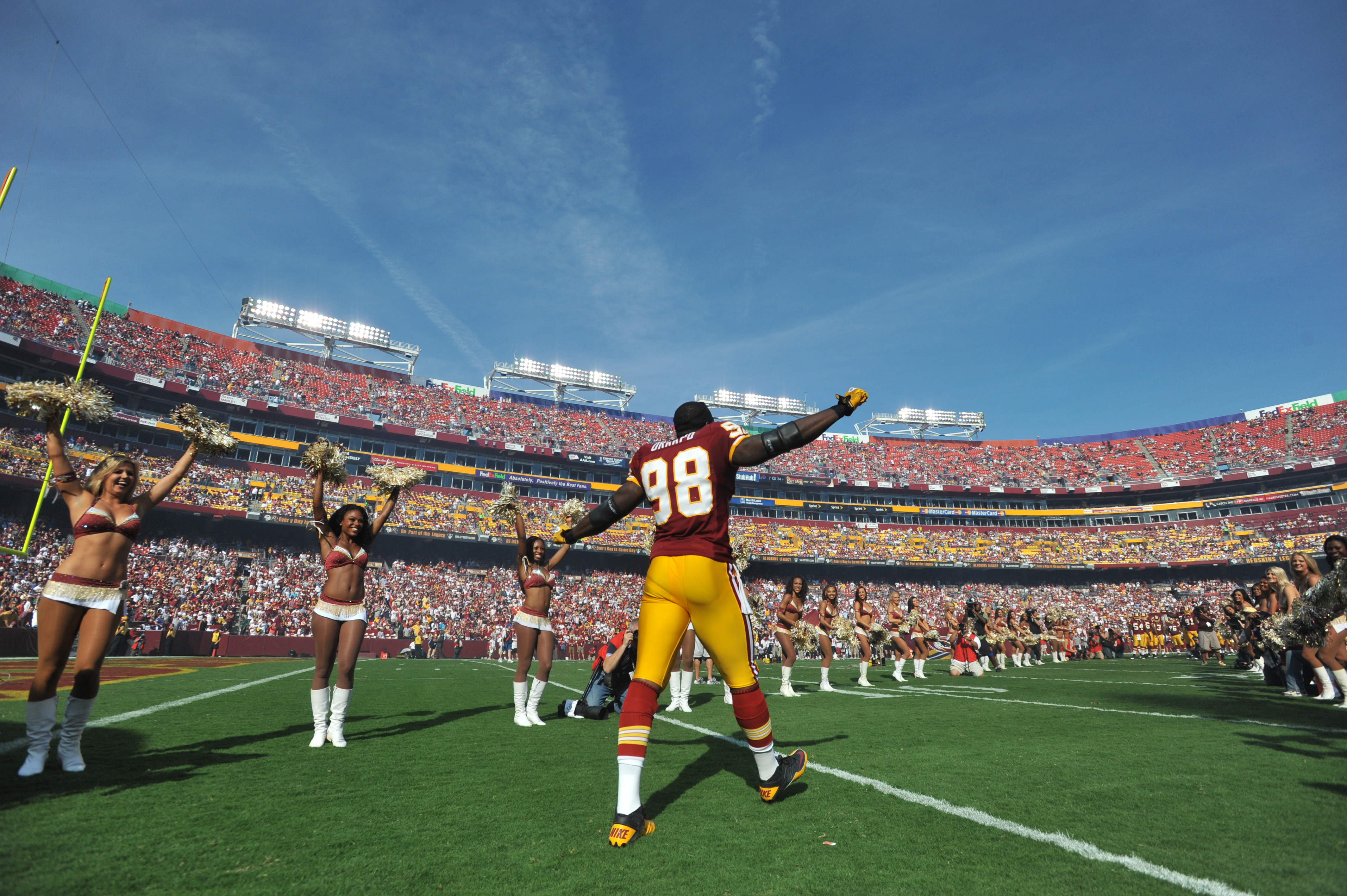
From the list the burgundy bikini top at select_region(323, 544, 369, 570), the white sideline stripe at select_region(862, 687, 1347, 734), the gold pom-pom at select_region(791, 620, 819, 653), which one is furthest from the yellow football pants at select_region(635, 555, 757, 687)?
the gold pom-pom at select_region(791, 620, 819, 653)

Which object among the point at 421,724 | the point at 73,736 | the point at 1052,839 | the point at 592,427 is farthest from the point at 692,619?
the point at 592,427

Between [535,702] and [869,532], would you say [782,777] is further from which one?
[869,532]

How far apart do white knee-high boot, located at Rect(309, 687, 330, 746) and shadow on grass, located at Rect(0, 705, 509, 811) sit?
13 cm

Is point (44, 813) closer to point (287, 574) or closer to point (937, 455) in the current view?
point (287, 574)

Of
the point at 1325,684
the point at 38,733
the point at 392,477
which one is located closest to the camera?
the point at 38,733

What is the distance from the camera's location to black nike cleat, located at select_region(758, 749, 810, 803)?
13.6 feet

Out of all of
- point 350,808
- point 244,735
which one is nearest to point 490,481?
point 244,735

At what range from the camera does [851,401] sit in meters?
3.95

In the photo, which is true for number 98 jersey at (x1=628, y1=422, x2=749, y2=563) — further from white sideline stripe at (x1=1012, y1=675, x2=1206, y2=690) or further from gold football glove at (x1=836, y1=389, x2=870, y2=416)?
white sideline stripe at (x1=1012, y1=675, x2=1206, y2=690)

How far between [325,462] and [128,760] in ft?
9.74

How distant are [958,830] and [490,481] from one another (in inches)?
1764

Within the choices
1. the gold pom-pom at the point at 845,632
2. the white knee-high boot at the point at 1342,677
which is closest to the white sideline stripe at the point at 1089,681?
the white knee-high boot at the point at 1342,677

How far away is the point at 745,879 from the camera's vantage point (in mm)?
2859

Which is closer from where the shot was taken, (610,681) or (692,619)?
(692,619)
